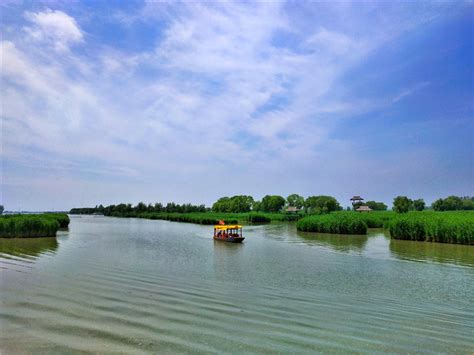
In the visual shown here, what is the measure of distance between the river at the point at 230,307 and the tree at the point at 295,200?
374 feet

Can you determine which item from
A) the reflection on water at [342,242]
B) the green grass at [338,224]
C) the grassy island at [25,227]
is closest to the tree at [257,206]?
the green grass at [338,224]

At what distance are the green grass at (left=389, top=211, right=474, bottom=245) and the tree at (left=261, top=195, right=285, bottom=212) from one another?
94911mm

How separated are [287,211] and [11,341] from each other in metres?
113

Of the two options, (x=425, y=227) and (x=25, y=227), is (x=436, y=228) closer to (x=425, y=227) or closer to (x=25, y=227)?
(x=425, y=227)

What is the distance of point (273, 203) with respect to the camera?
421 feet

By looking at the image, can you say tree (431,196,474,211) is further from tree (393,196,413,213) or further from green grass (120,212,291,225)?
green grass (120,212,291,225)

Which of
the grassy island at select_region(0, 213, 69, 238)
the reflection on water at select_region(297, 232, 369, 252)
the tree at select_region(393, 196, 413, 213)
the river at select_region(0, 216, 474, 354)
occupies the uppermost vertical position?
the tree at select_region(393, 196, 413, 213)

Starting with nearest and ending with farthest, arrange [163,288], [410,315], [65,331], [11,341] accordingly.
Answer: [11,341]
[65,331]
[410,315]
[163,288]

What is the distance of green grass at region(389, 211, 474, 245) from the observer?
2764cm

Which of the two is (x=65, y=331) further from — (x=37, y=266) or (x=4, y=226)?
(x=4, y=226)

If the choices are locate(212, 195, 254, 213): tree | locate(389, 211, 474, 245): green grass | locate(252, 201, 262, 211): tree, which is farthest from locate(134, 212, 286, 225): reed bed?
locate(252, 201, 262, 211): tree

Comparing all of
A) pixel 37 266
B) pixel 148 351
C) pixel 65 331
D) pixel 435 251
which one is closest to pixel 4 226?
pixel 37 266

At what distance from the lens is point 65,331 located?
22.3 ft

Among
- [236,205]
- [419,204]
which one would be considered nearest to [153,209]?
[236,205]
